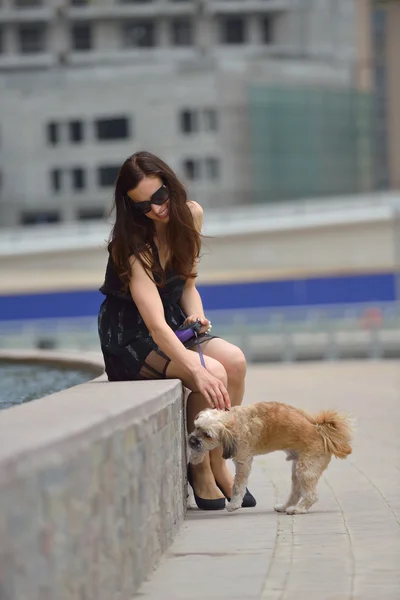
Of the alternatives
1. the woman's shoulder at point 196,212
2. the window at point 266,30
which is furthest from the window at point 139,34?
the woman's shoulder at point 196,212

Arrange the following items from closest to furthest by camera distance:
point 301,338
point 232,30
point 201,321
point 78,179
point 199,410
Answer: point 199,410 < point 201,321 < point 301,338 < point 78,179 < point 232,30

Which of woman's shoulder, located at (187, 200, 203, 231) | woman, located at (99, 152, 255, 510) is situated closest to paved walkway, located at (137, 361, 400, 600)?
woman, located at (99, 152, 255, 510)

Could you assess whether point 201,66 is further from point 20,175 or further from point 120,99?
point 20,175

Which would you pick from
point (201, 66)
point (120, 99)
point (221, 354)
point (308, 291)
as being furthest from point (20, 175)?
point (221, 354)

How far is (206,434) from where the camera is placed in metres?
6.31

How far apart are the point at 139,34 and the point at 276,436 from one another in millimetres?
77083

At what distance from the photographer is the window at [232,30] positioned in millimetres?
81375

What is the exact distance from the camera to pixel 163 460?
5.63 m

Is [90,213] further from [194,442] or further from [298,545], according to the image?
[298,545]

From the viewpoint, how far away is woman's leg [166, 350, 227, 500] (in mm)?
6547

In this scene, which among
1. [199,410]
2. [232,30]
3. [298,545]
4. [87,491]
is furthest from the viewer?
[232,30]

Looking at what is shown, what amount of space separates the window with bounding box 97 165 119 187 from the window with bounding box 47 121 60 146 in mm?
2722

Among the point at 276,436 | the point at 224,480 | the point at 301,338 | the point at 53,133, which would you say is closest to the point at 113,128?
the point at 53,133

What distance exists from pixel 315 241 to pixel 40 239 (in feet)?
34.8
